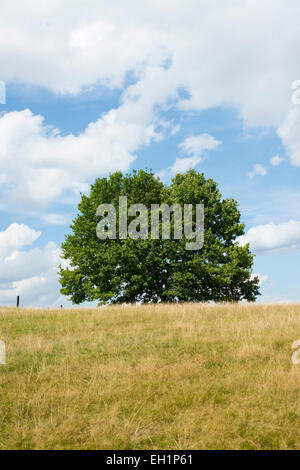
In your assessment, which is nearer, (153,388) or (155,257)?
(153,388)

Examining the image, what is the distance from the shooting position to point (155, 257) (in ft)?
107

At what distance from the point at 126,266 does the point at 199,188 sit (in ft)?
36.3

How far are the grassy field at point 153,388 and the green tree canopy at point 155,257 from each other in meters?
15.8

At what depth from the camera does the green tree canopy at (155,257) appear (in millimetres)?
32562

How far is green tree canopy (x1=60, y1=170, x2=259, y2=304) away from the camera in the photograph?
107 feet

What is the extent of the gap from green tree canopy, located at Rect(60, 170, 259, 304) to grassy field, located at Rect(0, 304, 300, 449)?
1576 centimetres

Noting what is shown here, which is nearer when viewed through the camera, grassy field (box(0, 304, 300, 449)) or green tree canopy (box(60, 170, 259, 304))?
grassy field (box(0, 304, 300, 449))

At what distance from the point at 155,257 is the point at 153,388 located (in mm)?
23180

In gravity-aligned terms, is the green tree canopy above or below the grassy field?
above

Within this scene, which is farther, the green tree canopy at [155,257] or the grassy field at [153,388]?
the green tree canopy at [155,257]

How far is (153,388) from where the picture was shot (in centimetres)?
956

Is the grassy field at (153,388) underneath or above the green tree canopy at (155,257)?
underneath

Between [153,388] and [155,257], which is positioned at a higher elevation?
[155,257]
